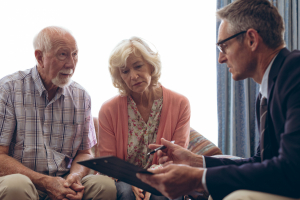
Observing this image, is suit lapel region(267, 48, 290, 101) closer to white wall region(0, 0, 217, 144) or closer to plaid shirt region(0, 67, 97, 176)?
plaid shirt region(0, 67, 97, 176)

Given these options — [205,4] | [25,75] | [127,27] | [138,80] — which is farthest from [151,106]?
[205,4]

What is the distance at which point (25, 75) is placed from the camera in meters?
1.84

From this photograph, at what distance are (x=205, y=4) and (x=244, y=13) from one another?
6.61 feet

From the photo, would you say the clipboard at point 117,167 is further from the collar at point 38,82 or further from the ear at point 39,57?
the ear at point 39,57

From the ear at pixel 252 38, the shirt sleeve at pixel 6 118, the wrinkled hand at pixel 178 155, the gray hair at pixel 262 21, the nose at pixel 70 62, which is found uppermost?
the gray hair at pixel 262 21

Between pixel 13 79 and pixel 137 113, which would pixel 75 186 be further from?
pixel 13 79

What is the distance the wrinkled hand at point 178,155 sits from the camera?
142 cm

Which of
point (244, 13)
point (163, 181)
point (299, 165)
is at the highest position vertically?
point (244, 13)

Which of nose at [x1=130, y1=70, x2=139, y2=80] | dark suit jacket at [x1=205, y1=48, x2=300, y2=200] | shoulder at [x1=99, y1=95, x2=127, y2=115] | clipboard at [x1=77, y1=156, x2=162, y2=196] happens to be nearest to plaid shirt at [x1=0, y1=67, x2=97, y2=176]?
shoulder at [x1=99, y1=95, x2=127, y2=115]

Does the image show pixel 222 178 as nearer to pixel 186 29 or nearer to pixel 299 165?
pixel 299 165

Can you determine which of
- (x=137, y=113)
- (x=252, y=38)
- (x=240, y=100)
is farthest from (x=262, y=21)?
(x=240, y=100)

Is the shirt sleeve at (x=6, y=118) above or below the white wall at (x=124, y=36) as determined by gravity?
below

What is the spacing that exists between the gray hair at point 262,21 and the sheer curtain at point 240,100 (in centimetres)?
171

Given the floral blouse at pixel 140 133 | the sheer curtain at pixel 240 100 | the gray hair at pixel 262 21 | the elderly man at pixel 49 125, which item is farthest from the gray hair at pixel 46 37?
the sheer curtain at pixel 240 100
